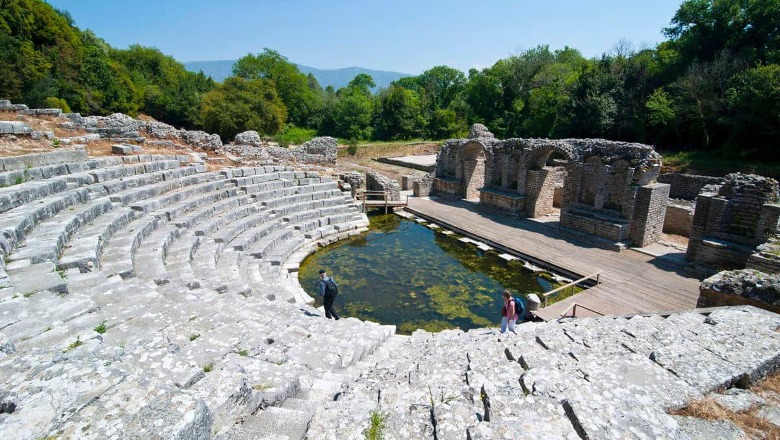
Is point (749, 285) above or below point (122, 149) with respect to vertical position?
below

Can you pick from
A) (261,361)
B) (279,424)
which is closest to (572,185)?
(261,361)

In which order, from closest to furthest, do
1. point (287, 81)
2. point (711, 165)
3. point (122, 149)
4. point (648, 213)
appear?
1. point (648, 213)
2. point (122, 149)
3. point (711, 165)
4. point (287, 81)

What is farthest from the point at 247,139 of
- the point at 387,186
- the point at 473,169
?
the point at 473,169

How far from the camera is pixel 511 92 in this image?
41812 millimetres

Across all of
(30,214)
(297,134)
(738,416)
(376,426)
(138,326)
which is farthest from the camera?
(297,134)

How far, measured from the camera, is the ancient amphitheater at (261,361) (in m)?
2.68

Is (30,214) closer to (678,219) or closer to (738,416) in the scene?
(738,416)

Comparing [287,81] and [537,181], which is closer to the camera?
[537,181]

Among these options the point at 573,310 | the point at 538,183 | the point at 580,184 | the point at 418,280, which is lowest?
the point at 418,280

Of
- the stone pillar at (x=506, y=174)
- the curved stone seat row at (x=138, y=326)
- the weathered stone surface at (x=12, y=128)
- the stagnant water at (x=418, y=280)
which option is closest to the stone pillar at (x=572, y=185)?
the stone pillar at (x=506, y=174)

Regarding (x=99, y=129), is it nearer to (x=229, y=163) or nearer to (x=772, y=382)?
(x=229, y=163)

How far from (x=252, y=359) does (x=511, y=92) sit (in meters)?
42.6

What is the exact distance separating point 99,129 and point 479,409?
16.2m

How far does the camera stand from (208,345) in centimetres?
446
